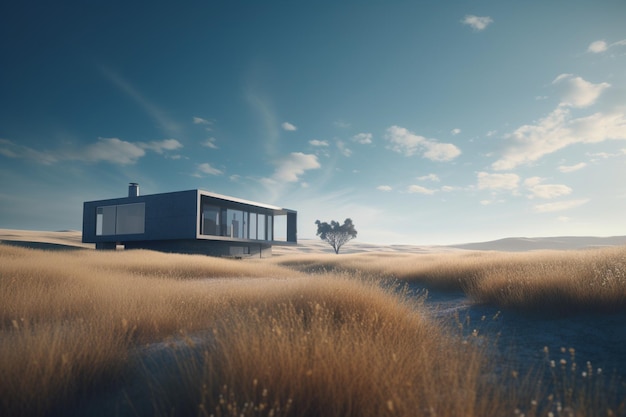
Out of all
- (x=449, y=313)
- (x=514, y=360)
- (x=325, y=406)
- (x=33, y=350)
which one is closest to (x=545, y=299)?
(x=449, y=313)

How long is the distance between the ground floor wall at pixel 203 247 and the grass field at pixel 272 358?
1904cm

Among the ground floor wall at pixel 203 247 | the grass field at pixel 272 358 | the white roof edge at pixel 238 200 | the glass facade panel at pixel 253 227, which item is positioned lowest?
the grass field at pixel 272 358

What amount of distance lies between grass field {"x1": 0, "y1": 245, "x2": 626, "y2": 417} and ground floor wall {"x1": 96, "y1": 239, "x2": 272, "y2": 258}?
1904cm

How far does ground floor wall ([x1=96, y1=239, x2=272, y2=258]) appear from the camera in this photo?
2548 cm

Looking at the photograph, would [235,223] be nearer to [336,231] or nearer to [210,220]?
[210,220]

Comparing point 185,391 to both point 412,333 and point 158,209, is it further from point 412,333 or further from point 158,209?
point 158,209

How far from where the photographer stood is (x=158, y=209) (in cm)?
2558

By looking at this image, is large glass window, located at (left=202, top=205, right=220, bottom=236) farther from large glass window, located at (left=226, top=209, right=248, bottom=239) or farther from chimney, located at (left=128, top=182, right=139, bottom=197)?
chimney, located at (left=128, top=182, right=139, bottom=197)

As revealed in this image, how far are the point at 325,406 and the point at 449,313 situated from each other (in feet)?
17.6

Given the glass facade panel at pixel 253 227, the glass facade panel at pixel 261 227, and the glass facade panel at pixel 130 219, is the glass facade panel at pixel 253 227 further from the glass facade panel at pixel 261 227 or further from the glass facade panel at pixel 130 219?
the glass facade panel at pixel 130 219

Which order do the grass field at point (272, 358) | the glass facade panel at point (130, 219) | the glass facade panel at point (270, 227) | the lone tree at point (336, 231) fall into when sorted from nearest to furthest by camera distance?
1. the grass field at point (272, 358)
2. the glass facade panel at point (130, 219)
3. the glass facade panel at point (270, 227)
4. the lone tree at point (336, 231)

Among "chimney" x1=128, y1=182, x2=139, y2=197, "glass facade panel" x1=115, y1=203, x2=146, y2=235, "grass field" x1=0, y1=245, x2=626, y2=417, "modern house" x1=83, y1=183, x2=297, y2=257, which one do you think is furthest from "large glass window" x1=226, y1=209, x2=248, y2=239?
"grass field" x1=0, y1=245, x2=626, y2=417

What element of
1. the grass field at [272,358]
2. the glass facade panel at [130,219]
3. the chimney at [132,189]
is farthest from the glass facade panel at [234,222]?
the grass field at [272,358]

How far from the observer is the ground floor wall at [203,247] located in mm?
25484
